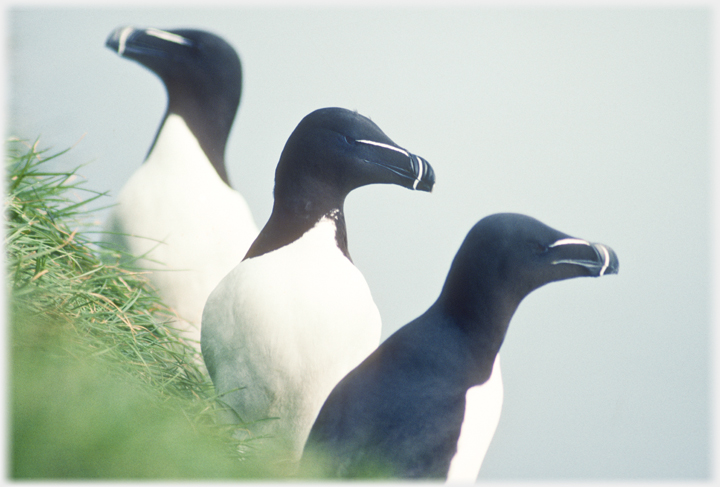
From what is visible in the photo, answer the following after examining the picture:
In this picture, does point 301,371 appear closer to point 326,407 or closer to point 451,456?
point 326,407

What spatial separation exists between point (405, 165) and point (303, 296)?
0.87 feet

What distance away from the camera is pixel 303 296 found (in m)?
1.07

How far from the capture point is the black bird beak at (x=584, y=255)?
1.05 metres

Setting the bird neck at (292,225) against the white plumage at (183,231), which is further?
the white plumage at (183,231)

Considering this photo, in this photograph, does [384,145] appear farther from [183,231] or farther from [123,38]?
[123,38]

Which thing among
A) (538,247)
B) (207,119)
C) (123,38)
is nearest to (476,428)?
(538,247)

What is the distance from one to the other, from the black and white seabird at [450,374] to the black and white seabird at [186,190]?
0.55m

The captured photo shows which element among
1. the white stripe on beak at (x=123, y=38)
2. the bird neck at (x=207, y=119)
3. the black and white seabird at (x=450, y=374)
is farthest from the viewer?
the bird neck at (x=207, y=119)

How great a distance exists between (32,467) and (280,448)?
1.44ft

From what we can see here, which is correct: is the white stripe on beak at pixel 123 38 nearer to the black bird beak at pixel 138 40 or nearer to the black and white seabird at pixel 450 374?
the black bird beak at pixel 138 40

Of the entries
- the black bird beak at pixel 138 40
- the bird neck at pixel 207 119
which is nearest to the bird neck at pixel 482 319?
the bird neck at pixel 207 119

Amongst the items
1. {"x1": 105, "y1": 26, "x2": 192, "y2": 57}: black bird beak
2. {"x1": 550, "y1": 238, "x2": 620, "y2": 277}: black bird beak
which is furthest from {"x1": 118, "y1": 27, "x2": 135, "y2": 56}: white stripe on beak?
{"x1": 550, "y1": 238, "x2": 620, "y2": 277}: black bird beak

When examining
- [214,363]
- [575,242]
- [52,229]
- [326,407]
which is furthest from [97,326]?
[575,242]

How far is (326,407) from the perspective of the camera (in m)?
1.00
